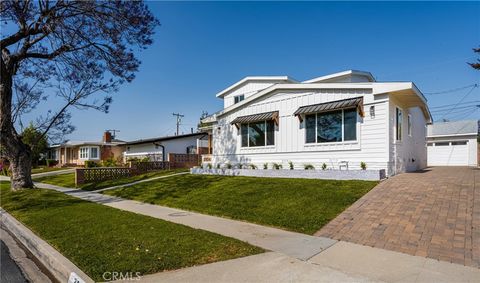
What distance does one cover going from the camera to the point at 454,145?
2280 cm

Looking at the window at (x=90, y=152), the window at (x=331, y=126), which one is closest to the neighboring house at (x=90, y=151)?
the window at (x=90, y=152)

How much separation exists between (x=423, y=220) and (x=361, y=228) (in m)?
1.32

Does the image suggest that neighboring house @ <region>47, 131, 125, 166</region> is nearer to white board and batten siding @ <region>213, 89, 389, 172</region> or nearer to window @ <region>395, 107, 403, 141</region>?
white board and batten siding @ <region>213, 89, 389, 172</region>

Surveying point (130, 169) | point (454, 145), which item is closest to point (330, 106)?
point (130, 169)

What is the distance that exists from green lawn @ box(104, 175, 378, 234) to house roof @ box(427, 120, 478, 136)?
17.7 meters

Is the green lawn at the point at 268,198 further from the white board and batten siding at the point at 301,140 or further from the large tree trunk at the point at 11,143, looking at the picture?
the large tree trunk at the point at 11,143

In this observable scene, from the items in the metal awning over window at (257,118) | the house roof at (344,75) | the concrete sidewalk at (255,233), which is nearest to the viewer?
the concrete sidewalk at (255,233)

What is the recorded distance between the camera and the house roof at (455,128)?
74.4 feet

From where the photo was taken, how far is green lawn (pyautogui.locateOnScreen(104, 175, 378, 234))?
7254mm

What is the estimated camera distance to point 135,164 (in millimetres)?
21578

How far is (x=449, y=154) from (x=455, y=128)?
3.39m

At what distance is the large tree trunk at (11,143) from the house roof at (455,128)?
91.0 feet

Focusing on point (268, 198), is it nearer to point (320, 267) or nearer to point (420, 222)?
point (420, 222)

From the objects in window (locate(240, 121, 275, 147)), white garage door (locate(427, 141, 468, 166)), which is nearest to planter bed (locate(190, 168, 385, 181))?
window (locate(240, 121, 275, 147))
